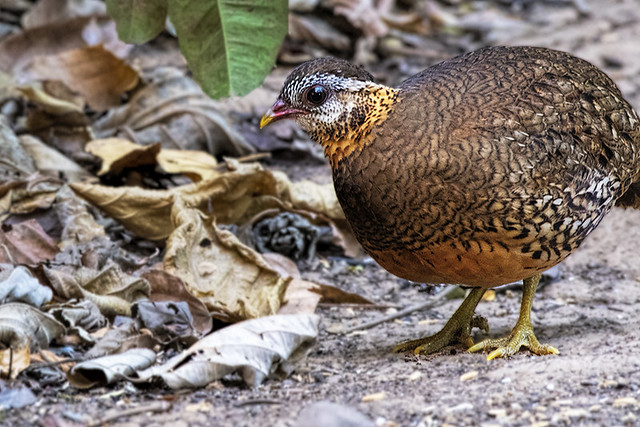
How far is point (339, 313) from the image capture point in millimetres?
4883

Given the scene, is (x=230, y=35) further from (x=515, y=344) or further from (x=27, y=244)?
(x=515, y=344)

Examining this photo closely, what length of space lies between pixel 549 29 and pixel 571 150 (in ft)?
18.8

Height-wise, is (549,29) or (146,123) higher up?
(549,29)

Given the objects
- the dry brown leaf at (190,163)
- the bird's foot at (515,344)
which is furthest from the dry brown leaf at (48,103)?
the bird's foot at (515,344)

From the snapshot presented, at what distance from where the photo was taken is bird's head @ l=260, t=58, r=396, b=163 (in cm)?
383

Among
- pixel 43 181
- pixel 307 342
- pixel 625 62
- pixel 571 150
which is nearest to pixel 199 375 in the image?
pixel 307 342

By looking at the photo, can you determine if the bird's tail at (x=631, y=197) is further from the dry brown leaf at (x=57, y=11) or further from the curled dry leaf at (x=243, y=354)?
the dry brown leaf at (x=57, y=11)

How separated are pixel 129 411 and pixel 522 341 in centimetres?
187

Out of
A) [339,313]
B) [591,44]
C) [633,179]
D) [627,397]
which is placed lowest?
[339,313]

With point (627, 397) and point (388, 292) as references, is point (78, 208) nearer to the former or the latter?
point (388, 292)

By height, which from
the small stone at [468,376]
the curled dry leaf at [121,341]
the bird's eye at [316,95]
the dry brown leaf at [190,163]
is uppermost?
the bird's eye at [316,95]

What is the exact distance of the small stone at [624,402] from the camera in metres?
3.14

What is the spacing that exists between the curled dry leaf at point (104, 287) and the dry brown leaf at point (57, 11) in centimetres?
313

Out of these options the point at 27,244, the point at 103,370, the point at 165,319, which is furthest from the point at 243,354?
the point at 27,244
